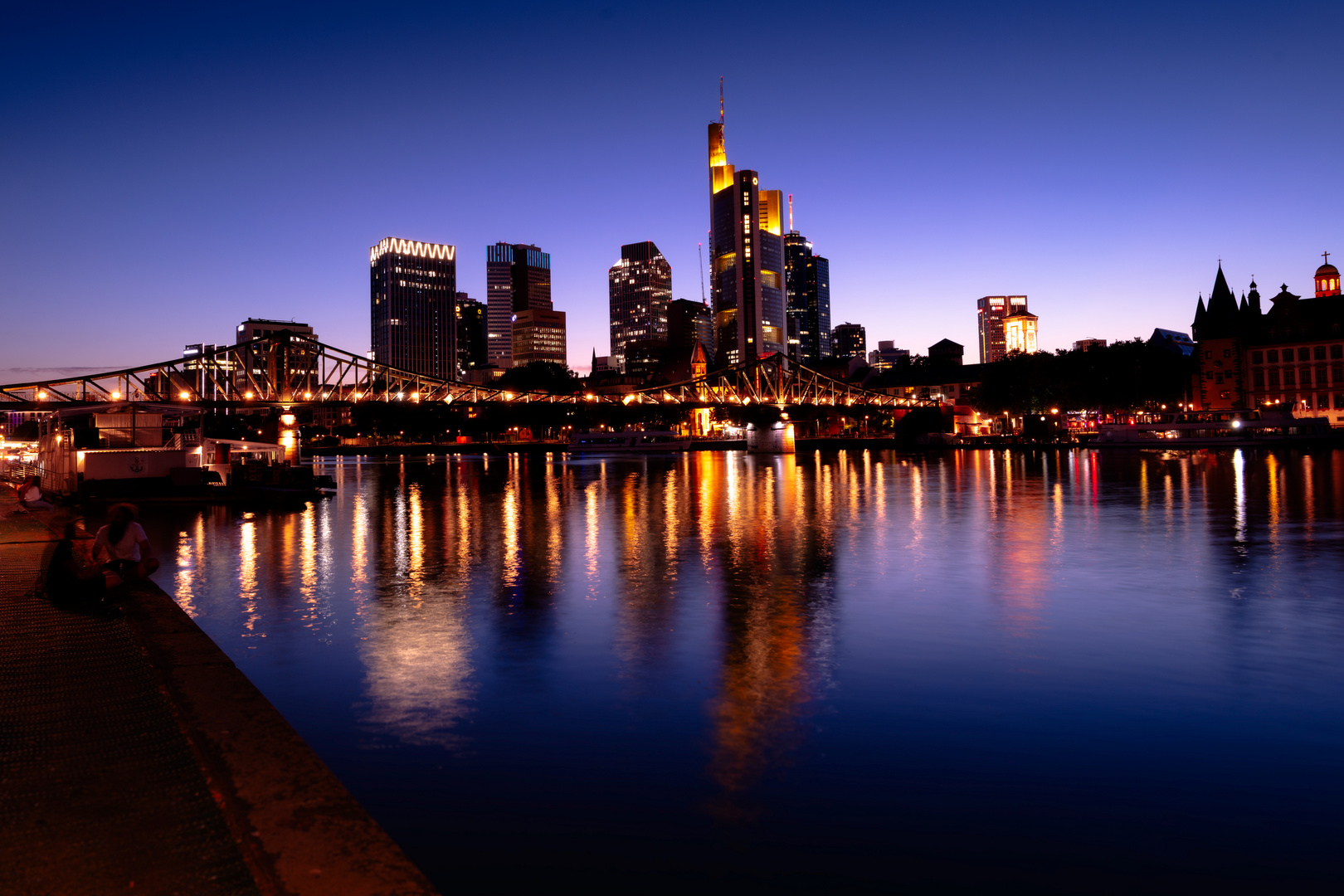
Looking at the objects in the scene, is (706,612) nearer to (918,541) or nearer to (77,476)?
(918,541)

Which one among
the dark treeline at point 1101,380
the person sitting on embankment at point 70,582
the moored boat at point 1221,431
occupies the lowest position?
the person sitting on embankment at point 70,582

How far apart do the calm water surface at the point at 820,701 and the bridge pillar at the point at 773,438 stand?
120 meters

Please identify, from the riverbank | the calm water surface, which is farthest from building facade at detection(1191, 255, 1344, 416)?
the calm water surface

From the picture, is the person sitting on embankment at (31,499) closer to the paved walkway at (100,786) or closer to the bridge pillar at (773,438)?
the paved walkway at (100,786)

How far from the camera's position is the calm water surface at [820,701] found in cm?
669

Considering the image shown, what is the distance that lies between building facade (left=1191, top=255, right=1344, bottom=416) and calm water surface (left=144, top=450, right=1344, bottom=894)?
12523 cm

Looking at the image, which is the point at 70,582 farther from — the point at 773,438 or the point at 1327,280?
the point at 1327,280

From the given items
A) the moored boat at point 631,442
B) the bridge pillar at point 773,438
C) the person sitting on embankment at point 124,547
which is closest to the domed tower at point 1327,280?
the bridge pillar at point 773,438

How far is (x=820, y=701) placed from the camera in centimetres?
1033

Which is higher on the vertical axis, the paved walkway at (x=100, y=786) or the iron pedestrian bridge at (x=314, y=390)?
the iron pedestrian bridge at (x=314, y=390)

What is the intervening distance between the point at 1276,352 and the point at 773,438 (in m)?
74.3

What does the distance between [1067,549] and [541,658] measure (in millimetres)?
16365

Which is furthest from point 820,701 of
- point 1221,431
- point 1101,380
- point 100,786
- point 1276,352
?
point 1276,352

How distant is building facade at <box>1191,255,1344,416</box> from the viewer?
12512 cm
